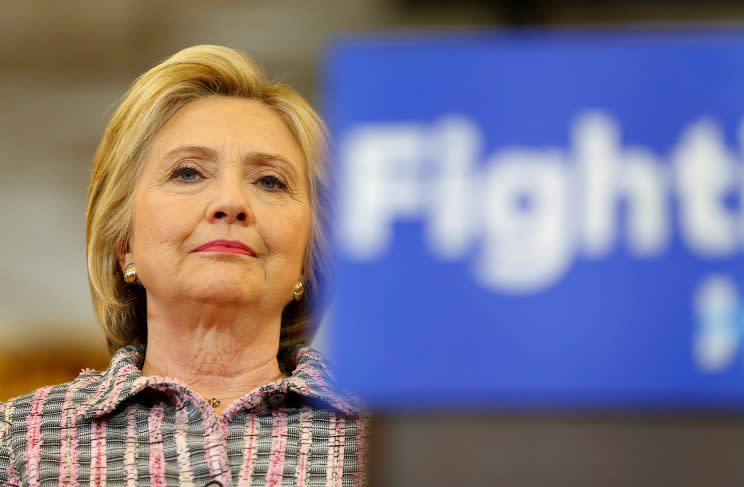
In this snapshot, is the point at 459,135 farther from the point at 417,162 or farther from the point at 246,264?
the point at 246,264

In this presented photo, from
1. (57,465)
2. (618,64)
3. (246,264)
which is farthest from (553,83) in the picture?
(57,465)

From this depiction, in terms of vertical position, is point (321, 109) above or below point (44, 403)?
Answer: above

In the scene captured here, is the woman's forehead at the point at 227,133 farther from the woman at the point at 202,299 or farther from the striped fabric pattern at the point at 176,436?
the striped fabric pattern at the point at 176,436

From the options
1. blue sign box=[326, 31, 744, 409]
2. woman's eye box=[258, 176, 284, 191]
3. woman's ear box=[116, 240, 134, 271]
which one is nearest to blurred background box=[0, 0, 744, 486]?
blue sign box=[326, 31, 744, 409]

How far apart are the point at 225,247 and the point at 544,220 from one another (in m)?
0.59

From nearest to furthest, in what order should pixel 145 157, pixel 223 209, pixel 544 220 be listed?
pixel 544 220
pixel 223 209
pixel 145 157

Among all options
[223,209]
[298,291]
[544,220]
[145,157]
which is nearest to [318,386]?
[298,291]

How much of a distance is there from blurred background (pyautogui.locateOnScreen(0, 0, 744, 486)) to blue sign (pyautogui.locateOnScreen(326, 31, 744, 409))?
16 millimetres

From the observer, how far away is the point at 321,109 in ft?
4.40

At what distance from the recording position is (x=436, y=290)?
0.64 metres

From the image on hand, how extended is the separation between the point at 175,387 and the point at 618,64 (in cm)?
73

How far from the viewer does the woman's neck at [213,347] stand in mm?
1210

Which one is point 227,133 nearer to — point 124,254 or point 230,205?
point 230,205

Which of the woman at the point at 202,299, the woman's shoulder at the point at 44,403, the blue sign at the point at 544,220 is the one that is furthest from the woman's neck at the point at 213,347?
the blue sign at the point at 544,220
